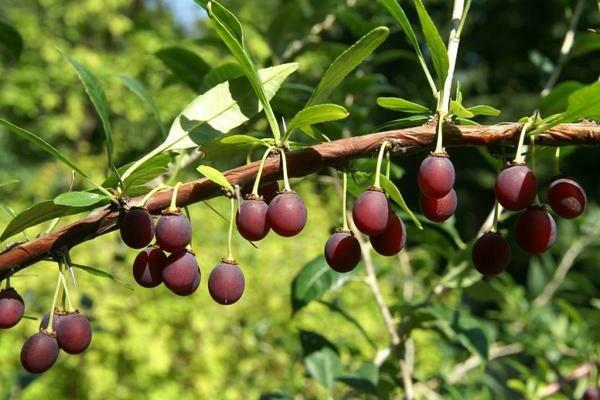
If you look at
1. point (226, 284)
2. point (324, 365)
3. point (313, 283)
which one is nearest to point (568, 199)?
point (226, 284)

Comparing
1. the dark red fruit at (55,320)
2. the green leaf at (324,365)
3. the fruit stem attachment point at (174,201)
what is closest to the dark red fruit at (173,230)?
the fruit stem attachment point at (174,201)

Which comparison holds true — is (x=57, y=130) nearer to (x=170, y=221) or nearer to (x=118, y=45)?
(x=118, y=45)

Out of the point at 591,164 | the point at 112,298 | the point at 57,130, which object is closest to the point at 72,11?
the point at 57,130

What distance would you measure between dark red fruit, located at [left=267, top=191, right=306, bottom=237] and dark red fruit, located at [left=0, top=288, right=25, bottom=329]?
1.25 feet

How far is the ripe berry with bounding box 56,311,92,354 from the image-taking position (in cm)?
104

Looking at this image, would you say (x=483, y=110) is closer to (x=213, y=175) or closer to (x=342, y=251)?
(x=342, y=251)

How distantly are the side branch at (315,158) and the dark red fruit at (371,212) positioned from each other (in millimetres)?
57

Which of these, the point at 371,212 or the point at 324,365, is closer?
the point at 371,212

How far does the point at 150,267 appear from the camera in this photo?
1.05 m

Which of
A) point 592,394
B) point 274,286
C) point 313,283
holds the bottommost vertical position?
point 274,286

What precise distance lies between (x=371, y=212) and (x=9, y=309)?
1.70ft

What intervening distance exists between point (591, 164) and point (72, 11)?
30.4 ft

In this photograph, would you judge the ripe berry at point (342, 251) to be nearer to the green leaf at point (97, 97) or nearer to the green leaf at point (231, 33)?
the green leaf at point (231, 33)

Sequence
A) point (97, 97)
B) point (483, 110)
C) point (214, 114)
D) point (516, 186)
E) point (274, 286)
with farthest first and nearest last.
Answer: point (274, 286), point (97, 97), point (214, 114), point (483, 110), point (516, 186)
